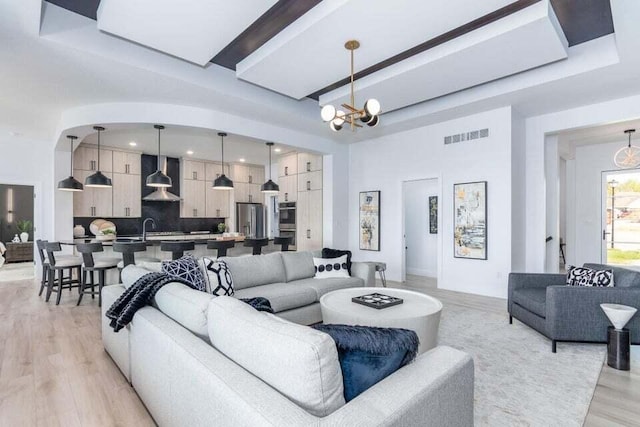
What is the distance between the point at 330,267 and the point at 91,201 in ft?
19.5

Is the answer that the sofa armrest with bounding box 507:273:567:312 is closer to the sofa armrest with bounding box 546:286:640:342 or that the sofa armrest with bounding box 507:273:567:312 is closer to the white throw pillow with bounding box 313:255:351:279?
the sofa armrest with bounding box 546:286:640:342

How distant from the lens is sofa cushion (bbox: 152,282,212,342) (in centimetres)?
176

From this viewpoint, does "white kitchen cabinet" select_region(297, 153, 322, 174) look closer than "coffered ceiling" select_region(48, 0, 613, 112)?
No

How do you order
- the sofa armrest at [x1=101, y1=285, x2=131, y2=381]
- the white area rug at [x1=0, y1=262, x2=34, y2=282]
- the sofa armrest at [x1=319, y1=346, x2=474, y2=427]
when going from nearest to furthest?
the sofa armrest at [x1=319, y1=346, x2=474, y2=427]
the sofa armrest at [x1=101, y1=285, x2=131, y2=381]
the white area rug at [x1=0, y1=262, x2=34, y2=282]

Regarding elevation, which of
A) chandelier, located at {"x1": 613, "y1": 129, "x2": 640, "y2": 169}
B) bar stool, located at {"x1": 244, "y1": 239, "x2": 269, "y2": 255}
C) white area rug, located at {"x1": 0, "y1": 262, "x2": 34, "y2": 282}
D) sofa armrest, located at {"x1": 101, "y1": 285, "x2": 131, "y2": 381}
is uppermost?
chandelier, located at {"x1": 613, "y1": 129, "x2": 640, "y2": 169}

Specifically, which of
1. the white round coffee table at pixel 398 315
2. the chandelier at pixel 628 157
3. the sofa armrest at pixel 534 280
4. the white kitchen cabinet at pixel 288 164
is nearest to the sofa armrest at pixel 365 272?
the white round coffee table at pixel 398 315

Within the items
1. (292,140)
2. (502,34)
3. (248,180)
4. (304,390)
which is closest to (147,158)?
(248,180)

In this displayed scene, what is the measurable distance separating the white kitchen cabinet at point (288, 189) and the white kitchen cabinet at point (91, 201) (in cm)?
389

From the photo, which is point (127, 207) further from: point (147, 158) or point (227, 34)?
point (227, 34)

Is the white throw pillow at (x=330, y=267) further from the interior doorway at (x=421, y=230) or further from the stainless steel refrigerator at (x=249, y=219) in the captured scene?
the stainless steel refrigerator at (x=249, y=219)

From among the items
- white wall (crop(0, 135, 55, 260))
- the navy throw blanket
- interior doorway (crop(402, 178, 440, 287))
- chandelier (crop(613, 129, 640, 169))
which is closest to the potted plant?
white wall (crop(0, 135, 55, 260))

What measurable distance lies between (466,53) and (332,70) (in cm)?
153

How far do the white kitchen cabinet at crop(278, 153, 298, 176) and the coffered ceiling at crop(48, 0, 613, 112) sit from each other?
344 centimetres

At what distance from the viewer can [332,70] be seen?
4.09 meters
